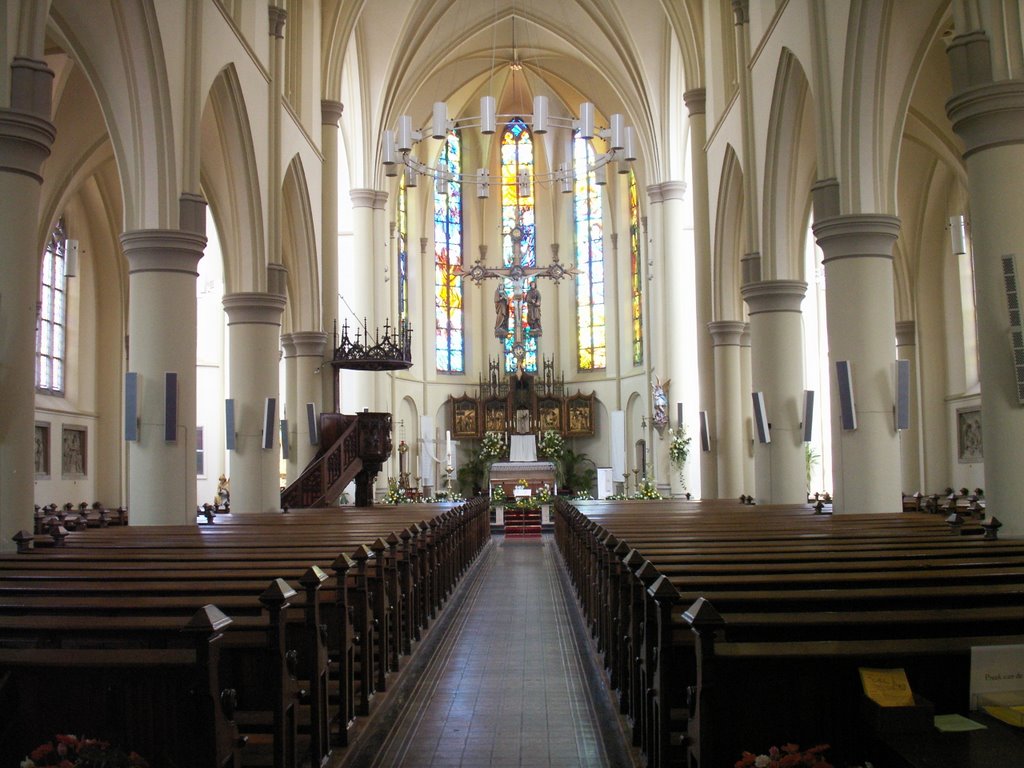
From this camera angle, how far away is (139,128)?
41.0ft

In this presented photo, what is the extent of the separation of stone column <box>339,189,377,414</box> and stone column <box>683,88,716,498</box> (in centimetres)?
998

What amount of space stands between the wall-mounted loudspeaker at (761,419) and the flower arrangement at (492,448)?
657 inches

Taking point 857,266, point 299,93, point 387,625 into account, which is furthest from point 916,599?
point 299,93

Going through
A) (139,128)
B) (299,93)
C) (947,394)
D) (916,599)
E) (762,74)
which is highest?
(299,93)

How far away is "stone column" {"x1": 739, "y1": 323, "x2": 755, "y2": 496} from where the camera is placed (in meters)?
19.6

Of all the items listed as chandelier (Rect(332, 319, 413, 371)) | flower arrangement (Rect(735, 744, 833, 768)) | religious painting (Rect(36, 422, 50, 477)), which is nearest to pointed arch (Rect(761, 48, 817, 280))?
chandelier (Rect(332, 319, 413, 371))

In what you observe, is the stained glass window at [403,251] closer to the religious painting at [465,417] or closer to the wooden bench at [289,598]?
the religious painting at [465,417]

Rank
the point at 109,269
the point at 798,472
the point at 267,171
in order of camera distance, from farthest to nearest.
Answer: the point at 109,269, the point at 267,171, the point at 798,472

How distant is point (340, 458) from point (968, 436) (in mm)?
12726

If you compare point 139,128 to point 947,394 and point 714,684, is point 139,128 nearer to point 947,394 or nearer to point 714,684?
point 714,684

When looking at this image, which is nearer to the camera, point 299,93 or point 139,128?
point 139,128

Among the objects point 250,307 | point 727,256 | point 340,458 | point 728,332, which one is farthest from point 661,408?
point 250,307

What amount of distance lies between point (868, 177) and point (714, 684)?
394 inches

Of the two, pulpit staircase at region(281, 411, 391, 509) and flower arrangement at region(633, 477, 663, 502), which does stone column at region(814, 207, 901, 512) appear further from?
flower arrangement at region(633, 477, 663, 502)
